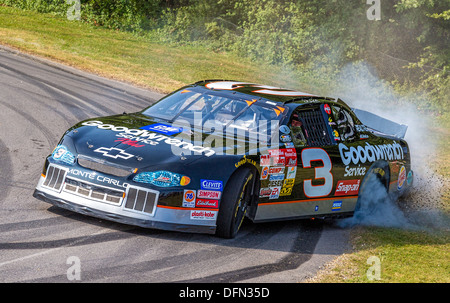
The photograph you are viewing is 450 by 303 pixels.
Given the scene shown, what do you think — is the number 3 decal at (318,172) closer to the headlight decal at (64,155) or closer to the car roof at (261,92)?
the car roof at (261,92)

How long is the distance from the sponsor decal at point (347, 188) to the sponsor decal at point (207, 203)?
2.13 metres

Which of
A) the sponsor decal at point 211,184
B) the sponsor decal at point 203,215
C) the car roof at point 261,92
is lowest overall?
the sponsor decal at point 203,215

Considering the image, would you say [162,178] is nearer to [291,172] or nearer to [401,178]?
[291,172]

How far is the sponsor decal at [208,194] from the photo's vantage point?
6.07 meters

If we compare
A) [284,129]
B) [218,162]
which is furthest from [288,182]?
[218,162]

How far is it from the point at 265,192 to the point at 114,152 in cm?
168

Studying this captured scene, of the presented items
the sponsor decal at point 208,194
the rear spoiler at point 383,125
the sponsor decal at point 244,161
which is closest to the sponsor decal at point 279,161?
the sponsor decal at point 244,161

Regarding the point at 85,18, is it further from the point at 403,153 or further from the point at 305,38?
the point at 403,153

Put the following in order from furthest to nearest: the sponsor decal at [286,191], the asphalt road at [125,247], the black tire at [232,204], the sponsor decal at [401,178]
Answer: the sponsor decal at [401,178] → the sponsor decal at [286,191] → the black tire at [232,204] → the asphalt road at [125,247]

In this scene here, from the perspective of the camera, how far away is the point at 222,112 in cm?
740

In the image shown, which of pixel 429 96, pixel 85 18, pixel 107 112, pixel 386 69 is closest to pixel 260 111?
pixel 107 112

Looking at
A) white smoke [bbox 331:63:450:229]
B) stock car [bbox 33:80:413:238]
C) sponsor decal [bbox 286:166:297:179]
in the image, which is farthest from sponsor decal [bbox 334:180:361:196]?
sponsor decal [bbox 286:166:297:179]

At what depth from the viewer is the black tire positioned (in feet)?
20.5

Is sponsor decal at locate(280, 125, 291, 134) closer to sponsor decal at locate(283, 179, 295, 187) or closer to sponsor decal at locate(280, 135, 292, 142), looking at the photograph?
sponsor decal at locate(280, 135, 292, 142)
